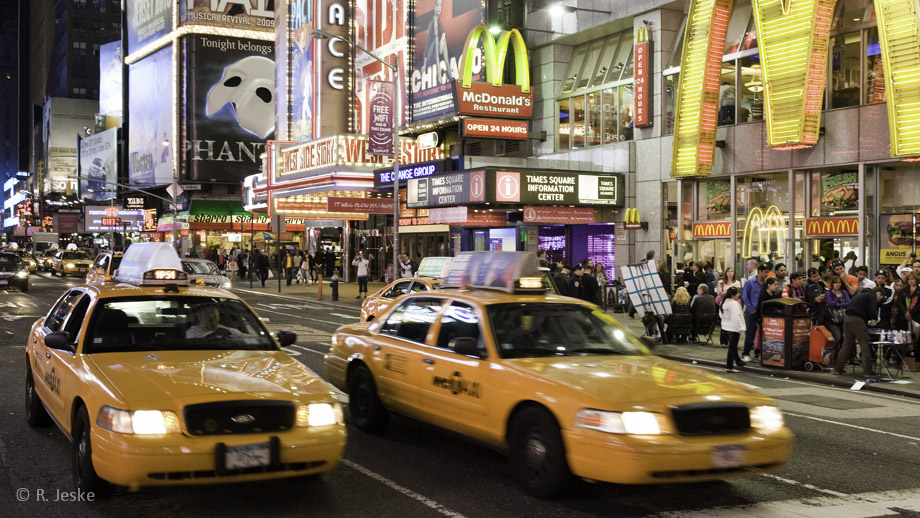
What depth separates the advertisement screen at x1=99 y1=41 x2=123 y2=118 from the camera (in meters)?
126

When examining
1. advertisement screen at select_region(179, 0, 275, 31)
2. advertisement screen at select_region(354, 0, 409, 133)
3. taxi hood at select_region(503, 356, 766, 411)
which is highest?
advertisement screen at select_region(179, 0, 275, 31)

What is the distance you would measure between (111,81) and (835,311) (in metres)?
127

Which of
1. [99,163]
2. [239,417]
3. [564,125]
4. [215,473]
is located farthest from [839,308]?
[99,163]

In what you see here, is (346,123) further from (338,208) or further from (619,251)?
(619,251)

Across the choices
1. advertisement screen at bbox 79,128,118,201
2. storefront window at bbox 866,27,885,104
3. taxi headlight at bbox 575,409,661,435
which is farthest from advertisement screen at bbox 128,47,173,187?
taxi headlight at bbox 575,409,661,435

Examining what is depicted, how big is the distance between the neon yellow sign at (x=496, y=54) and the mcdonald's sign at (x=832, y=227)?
501 inches

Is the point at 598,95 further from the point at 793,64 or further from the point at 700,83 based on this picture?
the point at 793,64

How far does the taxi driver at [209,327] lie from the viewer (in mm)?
7945

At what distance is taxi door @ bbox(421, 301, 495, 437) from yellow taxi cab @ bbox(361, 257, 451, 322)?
8.36 meters

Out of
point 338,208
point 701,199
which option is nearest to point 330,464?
point 701,199

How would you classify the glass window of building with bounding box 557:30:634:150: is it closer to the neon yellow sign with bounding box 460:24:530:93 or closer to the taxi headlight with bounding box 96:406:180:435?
the neon yellow sign with bounding box 460:24:530:93

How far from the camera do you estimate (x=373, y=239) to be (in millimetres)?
46969

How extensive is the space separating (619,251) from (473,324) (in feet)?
73.7

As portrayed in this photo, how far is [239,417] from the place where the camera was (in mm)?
6277
